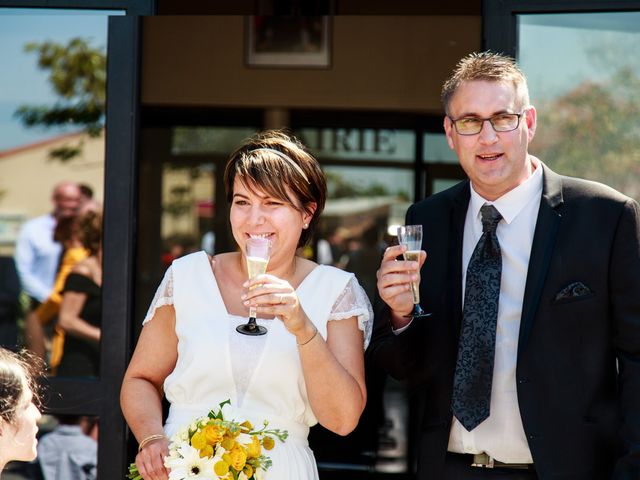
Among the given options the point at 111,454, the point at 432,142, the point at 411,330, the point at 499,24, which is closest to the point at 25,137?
the point at 432,142

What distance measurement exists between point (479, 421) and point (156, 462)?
911 millimetres

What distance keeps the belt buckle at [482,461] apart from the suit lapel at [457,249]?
336 mm

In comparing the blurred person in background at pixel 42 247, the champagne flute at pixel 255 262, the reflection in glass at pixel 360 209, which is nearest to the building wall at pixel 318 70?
the blurred person in background at pixel 42 247

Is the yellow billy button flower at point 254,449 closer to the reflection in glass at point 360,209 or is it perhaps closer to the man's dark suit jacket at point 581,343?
the man's dark suit jacket at point 581,343

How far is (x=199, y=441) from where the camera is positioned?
2275 mm

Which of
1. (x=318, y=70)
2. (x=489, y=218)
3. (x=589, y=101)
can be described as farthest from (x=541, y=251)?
(x=318, y=70)

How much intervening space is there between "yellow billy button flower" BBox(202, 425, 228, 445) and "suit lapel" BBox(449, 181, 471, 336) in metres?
0.79

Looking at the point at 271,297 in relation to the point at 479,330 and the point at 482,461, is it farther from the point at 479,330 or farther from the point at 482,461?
the point at 482,461

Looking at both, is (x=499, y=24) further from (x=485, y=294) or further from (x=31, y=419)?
(x=31, y=419)

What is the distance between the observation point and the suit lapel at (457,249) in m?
2.70

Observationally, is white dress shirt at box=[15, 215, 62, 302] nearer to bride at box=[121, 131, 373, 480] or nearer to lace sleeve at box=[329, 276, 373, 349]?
bride at box=[121, 131, 373, 480]

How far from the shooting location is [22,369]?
8.14ft

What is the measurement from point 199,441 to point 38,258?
467cm

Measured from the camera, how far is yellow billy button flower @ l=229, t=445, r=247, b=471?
89.4 inches
